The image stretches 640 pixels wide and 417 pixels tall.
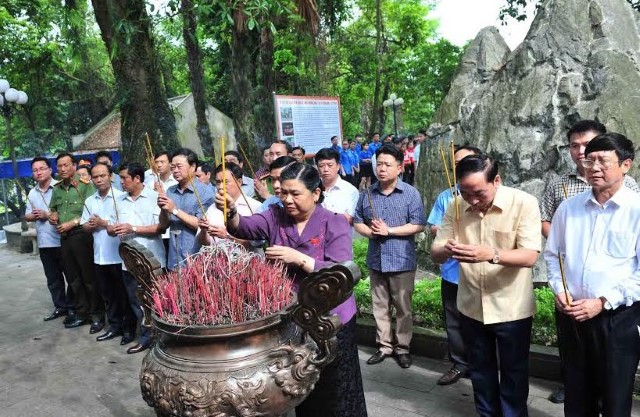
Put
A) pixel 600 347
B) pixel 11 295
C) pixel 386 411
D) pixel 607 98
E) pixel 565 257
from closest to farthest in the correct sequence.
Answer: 1. pixel 600 347
2. pixel 565 257
3. pixel 386 411
4. pixel 607 98
5. pixel 11 295

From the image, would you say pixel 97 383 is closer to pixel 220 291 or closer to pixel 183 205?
pixel 183 205

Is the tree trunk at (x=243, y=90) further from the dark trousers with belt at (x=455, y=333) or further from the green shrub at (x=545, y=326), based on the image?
the green shrub at (x=545, y=326)

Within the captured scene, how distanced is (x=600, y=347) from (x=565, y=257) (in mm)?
471

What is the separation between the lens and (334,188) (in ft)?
15.6

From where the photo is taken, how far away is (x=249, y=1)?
551 cm

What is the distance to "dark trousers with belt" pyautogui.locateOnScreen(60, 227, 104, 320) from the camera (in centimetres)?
583

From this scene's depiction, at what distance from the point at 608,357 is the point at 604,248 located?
524mm

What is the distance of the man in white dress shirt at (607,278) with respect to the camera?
2.54 m

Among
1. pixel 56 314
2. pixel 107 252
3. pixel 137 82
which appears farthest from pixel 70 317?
pixel 137 82

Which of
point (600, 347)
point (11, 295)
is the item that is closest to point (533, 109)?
point (600, 347)

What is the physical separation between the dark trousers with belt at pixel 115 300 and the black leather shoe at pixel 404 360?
286 centimetres

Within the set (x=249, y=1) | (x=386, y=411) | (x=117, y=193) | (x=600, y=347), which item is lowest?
(x=386, y=411)

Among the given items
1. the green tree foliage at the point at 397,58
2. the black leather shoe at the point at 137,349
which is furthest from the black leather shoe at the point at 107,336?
the green tree foliage at the point at 397,58

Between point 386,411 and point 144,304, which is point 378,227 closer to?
point 386,411
